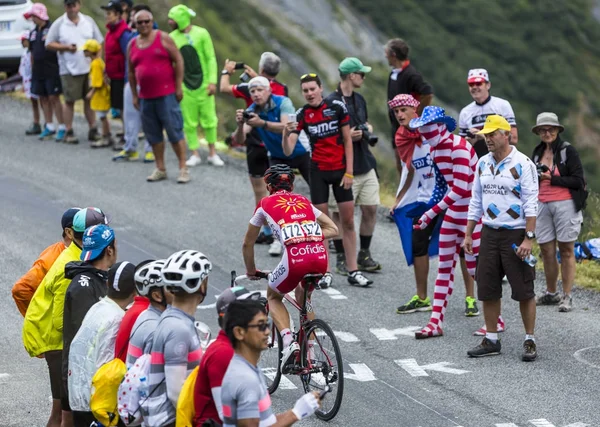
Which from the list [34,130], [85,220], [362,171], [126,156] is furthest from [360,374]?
[34,130]

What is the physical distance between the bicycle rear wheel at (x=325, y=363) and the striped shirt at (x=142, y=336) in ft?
6.96

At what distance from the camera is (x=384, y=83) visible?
2692 inches

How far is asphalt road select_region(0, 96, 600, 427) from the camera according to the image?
336 inches

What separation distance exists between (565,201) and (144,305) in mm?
5868

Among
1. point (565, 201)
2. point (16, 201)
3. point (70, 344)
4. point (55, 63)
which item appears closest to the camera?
point (70, 344)

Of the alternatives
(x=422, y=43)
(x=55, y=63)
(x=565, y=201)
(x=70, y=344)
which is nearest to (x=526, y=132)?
(x=422, y=43)

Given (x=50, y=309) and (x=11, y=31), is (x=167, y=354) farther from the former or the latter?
(x=11, y=31)

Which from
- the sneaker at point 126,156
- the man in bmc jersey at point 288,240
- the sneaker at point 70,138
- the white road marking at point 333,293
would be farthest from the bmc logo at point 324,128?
the sneaker at point 70,138

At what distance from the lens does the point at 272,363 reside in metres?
9.64

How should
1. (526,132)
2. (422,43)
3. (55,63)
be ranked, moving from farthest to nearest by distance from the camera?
(422,43), (526,132), (55,63)

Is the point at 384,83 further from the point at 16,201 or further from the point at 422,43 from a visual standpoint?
the point at 16,201

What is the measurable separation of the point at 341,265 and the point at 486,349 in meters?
3.05

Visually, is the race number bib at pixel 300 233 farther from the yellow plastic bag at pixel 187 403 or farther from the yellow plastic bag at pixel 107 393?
the yellow plastic bag at pixel 187 403

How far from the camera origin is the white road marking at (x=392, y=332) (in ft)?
33.9
